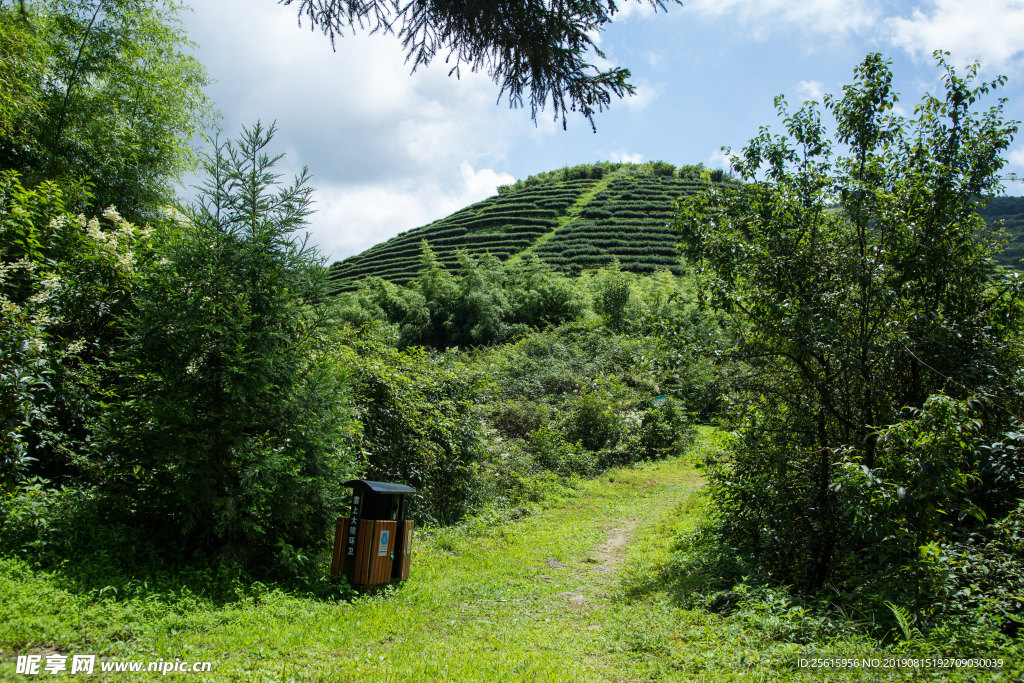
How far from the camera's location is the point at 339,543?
5652 mm

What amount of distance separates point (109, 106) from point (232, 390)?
8.09 metres

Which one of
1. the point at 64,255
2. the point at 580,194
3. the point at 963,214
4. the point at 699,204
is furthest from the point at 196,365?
the point at 580,194

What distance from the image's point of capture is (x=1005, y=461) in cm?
498

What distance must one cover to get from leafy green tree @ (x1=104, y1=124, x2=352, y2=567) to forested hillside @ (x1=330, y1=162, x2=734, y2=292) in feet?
140

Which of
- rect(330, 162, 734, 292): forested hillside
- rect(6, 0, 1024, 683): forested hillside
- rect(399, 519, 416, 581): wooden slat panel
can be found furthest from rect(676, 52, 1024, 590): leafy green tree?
rect(330, 162, 734, 292): forested hillside

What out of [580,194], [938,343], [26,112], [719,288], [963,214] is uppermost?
[580,194]

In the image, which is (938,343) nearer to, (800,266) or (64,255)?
(800,266)

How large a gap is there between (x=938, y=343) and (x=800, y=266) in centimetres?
148

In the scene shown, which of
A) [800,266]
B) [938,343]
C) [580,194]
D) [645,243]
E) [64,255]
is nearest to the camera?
[938,343]

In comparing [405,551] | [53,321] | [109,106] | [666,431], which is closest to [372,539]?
[405,551]

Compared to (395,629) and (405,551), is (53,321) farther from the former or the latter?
(395,629)

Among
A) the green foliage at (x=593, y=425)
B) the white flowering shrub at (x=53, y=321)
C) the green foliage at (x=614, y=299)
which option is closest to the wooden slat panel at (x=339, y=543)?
the white flowering shrub at (x=53, y=321)

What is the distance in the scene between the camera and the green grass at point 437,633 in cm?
352

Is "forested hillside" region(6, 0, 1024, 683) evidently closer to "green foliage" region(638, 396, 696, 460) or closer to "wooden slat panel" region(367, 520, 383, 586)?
"wooden slat panel" region(367, 520, 383, 586)
